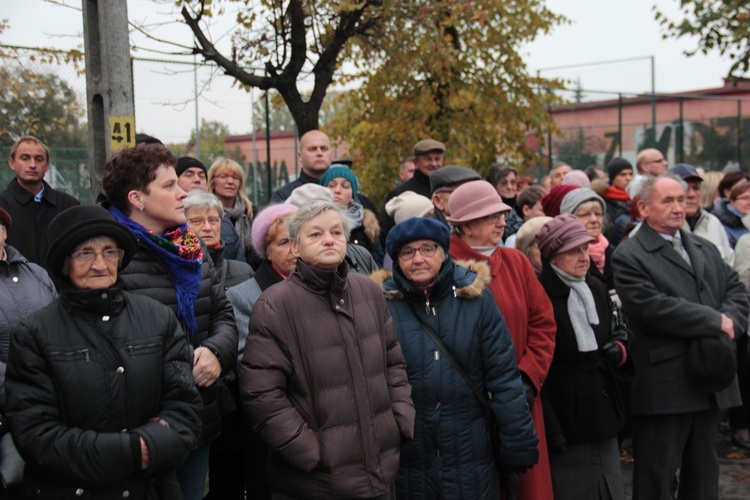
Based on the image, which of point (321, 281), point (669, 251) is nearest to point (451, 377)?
point (321, 281)

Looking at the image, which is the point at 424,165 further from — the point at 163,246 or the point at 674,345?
the point at 163,246

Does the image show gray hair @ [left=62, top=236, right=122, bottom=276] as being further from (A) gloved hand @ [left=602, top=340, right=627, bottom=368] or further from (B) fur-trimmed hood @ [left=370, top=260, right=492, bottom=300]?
(A) gloved hand @ [left=602, top=340, right=627, bottom=368]

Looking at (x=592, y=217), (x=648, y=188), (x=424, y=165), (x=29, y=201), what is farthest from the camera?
(x=424, y=165)

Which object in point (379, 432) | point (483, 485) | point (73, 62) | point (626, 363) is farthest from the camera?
point (73, 62)

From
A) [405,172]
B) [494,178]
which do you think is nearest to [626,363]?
[494,178]

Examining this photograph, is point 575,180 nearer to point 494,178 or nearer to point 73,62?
point 494,178

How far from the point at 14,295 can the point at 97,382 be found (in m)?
0.94

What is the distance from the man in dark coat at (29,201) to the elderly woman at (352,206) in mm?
2107

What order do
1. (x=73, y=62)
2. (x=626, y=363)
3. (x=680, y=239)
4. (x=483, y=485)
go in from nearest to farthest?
(x=483, y=485)
(x=626, y=363)
(x=680, y=239)
(x=73, y=62)

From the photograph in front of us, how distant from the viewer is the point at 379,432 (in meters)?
3.54

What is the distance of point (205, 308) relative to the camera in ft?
12.7

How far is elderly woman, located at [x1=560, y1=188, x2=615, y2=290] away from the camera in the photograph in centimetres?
582

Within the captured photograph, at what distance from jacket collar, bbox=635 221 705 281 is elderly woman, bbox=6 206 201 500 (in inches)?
126

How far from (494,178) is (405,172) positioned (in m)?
1.77
